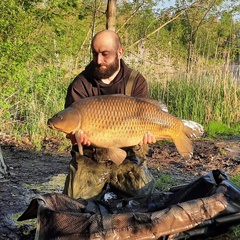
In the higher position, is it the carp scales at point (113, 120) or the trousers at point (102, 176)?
the carp scales at point (113, 120)

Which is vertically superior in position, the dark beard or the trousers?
the dark beard

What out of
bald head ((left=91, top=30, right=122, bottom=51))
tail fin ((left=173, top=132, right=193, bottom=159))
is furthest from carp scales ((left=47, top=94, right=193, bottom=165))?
bald head ((left=91, top=30, right=122, bottom=51))

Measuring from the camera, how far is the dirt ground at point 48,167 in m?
2.66

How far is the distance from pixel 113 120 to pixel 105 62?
47 cm

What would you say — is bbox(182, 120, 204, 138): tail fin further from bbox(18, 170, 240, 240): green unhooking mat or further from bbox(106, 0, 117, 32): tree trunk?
bbox(106, 0, 117, 32): tree trunk

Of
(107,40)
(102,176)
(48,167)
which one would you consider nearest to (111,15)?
(48,167)

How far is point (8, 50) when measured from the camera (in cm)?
535

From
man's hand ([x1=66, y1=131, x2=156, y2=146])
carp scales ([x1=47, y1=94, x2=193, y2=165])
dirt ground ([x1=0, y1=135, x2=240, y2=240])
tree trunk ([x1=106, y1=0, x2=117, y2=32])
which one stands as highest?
tree trunk ([x1=106, y1=0, x2=117, y2=32])

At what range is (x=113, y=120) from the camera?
7.28ft

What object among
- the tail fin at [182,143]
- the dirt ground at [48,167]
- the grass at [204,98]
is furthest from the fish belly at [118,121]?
the grass at [204,98]

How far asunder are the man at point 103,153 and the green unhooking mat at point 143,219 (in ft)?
1.02

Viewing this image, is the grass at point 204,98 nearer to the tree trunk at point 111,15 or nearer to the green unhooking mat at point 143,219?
the tree trunk at point 111,15

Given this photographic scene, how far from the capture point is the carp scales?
2.18 m

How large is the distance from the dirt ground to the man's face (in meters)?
0.98
